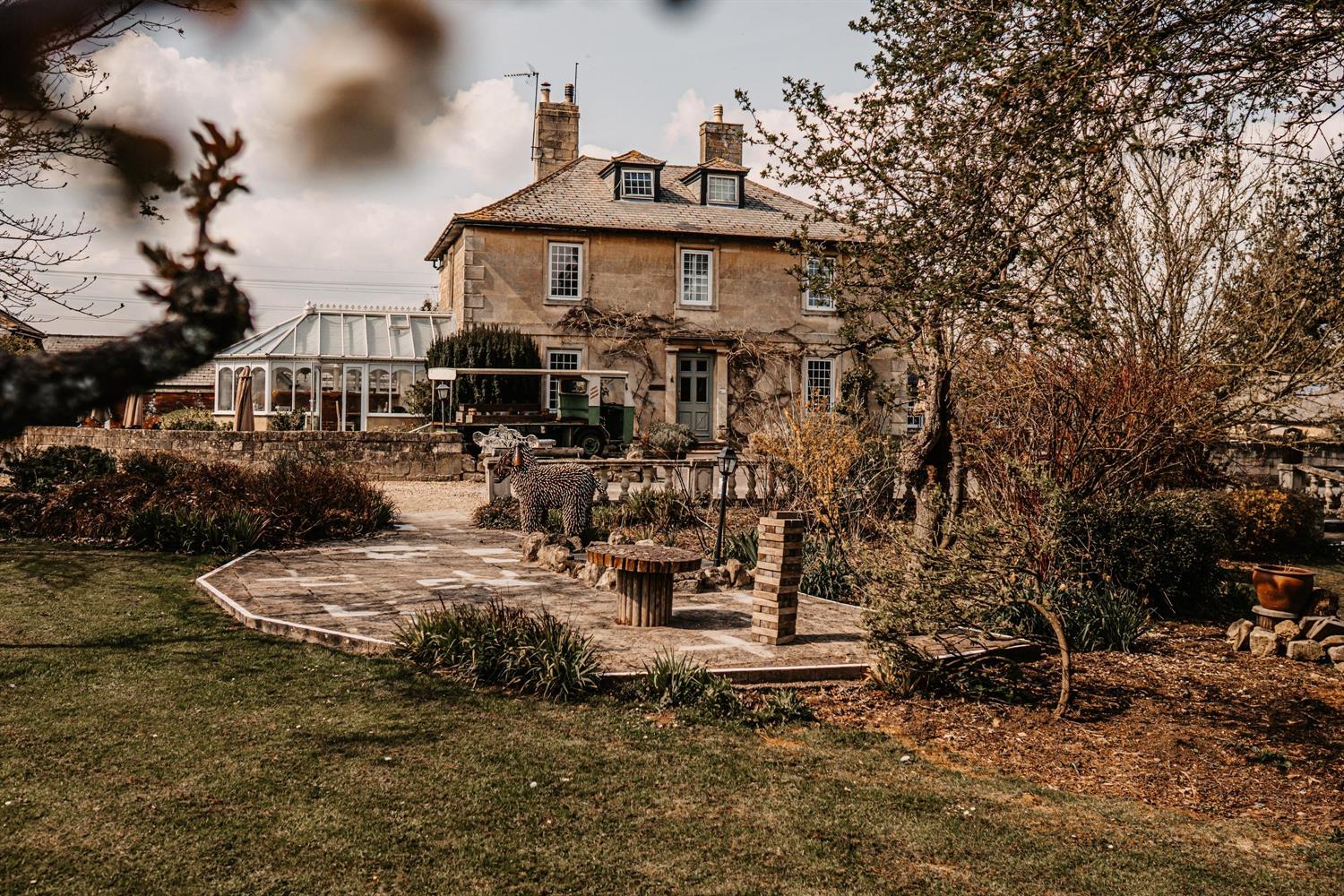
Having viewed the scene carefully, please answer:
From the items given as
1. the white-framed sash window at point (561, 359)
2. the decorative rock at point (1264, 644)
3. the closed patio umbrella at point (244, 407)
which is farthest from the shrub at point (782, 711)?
the closed patio umbrella at point (244, 407)

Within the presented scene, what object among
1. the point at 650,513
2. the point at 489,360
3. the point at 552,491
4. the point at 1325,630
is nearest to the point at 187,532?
the point at 552,491

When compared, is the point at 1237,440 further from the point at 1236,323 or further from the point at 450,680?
the point at 450,680

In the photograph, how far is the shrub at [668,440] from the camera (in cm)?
2753

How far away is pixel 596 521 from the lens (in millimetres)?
16188

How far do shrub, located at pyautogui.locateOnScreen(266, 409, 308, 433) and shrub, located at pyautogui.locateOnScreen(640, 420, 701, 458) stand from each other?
9.57 metres

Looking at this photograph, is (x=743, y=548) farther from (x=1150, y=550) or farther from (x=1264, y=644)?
(x=1264, y=644)

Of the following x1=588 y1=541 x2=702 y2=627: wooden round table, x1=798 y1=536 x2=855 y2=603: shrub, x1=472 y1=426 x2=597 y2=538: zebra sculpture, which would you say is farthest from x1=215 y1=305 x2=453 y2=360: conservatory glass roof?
x1=588 y1=541 x2=702 y2=627: wooden round table

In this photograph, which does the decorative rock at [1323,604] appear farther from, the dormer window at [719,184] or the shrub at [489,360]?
the dormer window at [719,184]

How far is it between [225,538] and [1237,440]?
17810 mm

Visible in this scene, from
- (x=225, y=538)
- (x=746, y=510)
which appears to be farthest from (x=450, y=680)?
(x=746, y=510)

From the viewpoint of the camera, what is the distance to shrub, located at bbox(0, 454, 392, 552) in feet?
44.0

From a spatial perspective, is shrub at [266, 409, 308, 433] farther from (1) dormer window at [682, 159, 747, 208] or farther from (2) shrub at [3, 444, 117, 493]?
(1) dormer window at [682, 159, 747, 208]

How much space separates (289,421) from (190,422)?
10.8 feet

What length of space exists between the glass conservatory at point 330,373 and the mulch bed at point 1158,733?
23.9 metres
